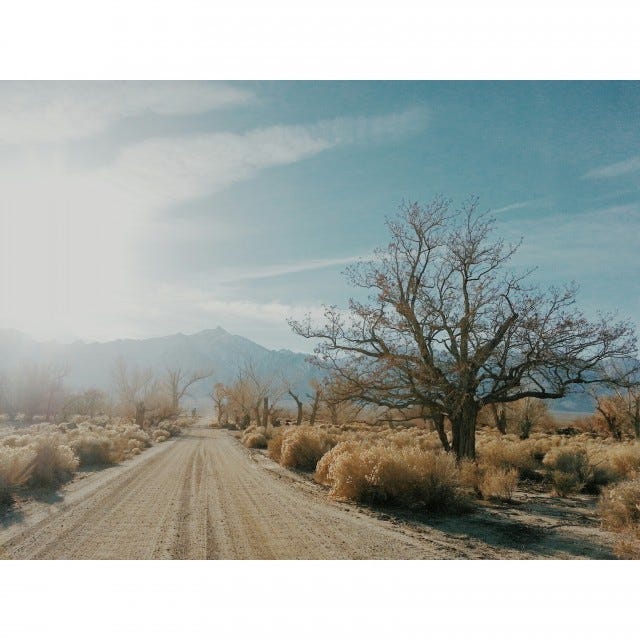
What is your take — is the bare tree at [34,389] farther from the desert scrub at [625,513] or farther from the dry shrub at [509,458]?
the desert scrub at [625,513]

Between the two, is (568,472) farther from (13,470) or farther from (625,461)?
(13,470)

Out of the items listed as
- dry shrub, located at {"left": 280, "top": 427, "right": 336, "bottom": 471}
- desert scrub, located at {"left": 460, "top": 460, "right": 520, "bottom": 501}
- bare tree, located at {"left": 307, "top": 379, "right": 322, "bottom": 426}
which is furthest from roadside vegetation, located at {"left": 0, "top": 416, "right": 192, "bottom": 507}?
desert scrub, located at {"left": 460, "top": 460, "right": 520, "bottom": 501}

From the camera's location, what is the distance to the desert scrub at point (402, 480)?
9.67 metres

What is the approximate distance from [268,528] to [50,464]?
27.0 feet

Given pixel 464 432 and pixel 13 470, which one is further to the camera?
pixel 464 432

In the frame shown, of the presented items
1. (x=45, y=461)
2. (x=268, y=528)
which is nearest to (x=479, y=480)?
(x=268, y=528)

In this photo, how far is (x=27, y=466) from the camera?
1213 cm

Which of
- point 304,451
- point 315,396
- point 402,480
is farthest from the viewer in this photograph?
point 315,396

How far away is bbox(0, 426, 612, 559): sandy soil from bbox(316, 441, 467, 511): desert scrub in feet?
1.51

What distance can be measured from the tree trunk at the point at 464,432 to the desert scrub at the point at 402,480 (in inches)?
143

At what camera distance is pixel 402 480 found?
32.6 feet

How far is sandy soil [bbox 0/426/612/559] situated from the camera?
6555mm

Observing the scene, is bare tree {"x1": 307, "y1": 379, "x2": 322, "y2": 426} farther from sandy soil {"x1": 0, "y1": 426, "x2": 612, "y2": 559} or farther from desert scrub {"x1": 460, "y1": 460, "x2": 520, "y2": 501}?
desert scrub {"x1": 460, "y1": 460, "x2": 520, "y2": 501}
